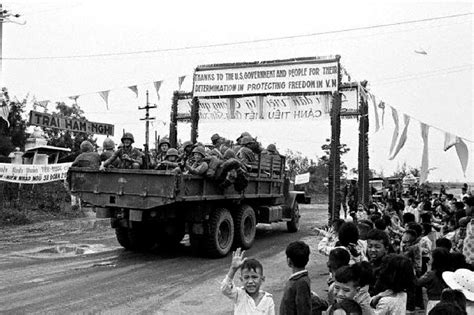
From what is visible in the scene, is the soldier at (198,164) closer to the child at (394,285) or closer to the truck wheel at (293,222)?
the truck wheel at (293,222)

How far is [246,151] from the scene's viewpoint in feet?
34.3

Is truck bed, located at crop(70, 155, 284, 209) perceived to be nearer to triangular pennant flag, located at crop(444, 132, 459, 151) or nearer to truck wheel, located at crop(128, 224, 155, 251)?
truck wheel, located at crop(128, 224, 155, 251)

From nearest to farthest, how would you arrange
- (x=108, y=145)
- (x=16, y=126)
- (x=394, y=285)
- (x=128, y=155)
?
(x=394, y=285) < (x=128, y=155) < (x=108, y=145) < (x=16, y=126)

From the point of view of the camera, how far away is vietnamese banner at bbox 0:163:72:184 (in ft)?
52.0

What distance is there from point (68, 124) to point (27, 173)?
213 centimetres

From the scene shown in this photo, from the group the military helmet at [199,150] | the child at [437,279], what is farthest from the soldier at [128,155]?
the child at [437,279]

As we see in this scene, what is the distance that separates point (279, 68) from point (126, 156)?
5997 millimetres

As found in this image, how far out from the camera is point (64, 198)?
58.5 feet

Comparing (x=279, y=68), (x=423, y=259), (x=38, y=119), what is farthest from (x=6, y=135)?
(x=423, y=259)

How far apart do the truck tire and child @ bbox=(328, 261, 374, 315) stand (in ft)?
22.0

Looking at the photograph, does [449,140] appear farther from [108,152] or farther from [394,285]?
[394,285]

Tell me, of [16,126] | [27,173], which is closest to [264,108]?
[27,173]

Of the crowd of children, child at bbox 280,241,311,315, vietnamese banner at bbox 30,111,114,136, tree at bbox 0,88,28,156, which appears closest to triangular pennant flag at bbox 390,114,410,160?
the crowd of children

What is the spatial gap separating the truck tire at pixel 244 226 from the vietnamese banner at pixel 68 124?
8197 millimetres
